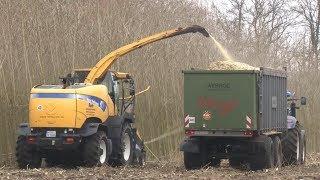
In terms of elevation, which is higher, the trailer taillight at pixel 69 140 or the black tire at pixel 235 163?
the trailer taillight at pixel 69 140

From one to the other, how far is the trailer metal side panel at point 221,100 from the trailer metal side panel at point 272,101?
322 millimetres

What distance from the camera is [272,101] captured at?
15.0 metres

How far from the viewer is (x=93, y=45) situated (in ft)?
57.5

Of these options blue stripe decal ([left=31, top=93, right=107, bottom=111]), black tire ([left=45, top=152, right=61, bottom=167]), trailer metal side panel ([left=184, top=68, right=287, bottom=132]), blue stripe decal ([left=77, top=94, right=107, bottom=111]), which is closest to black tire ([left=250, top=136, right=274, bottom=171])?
trailer metal side panel ([left=184, top=68, right=287, bottom=132])

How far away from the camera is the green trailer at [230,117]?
13797 mm

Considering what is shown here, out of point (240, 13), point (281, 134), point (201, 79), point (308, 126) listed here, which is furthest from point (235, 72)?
point (240, 13)

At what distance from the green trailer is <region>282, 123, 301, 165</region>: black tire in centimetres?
189

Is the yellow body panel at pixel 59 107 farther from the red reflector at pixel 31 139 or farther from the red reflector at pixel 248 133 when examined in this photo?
the red reflector at pixel 248 133

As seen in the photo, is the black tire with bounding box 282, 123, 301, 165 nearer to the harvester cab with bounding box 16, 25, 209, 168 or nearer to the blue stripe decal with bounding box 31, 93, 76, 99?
the harvester cab with bounding box 16, 25, 209, 168

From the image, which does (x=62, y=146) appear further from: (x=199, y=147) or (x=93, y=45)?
(x=93, y=45)

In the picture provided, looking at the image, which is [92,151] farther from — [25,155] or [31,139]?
[25,155]

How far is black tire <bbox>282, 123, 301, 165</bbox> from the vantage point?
1680 centimetres

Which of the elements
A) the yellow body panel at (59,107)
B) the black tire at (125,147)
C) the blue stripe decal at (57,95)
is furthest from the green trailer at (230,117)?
the blue stripe decal at (57,95)

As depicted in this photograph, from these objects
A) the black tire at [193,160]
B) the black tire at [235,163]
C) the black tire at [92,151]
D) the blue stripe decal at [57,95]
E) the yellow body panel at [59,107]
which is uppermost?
the blue stripe decal at [57,95]
